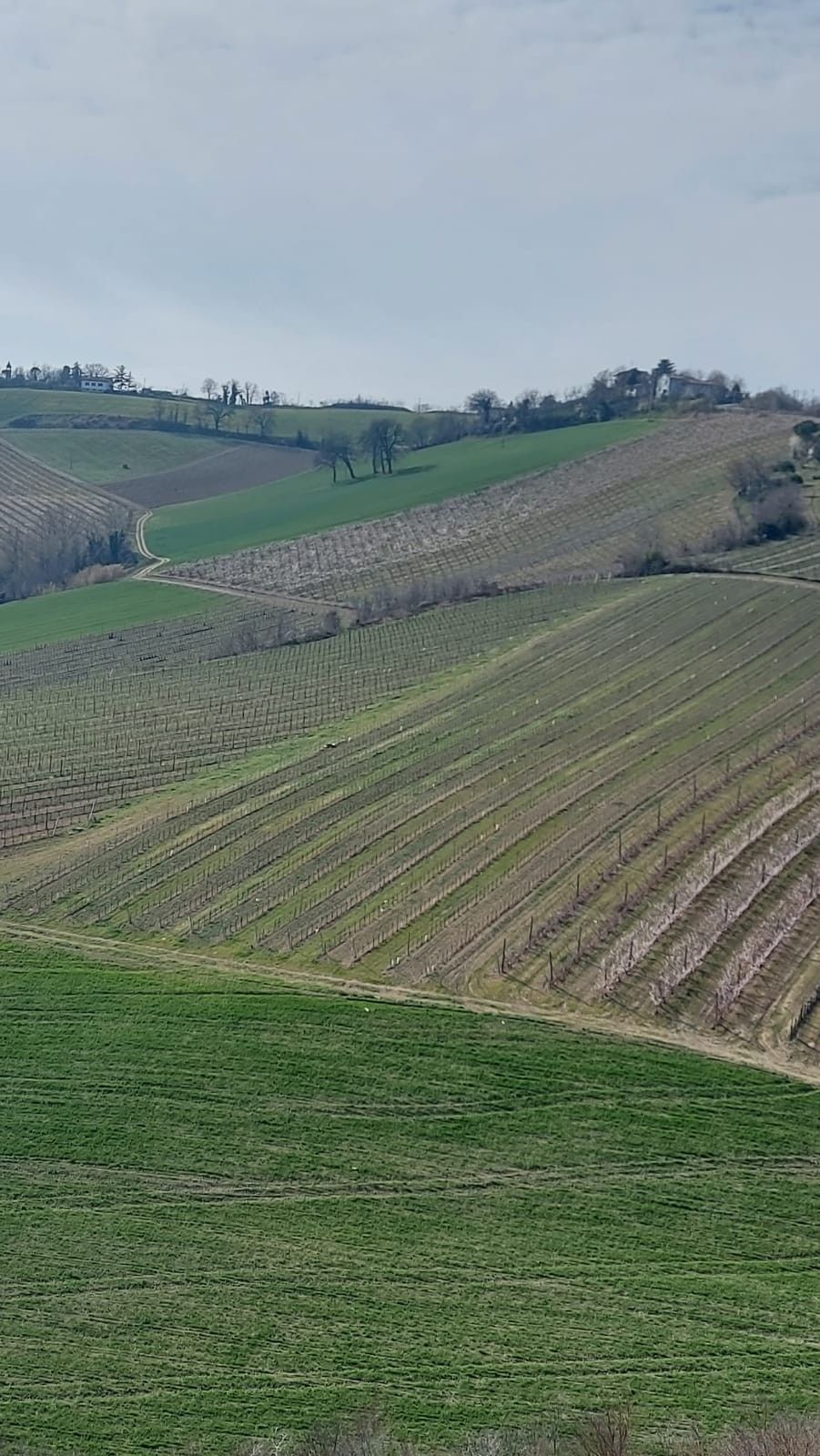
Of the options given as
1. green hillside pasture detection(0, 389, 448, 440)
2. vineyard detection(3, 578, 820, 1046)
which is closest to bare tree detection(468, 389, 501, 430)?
green hillside pasture detection(0, 389, 448, 440)

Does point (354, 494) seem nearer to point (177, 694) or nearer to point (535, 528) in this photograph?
point (535, 528)

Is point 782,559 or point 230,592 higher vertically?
point 782,559

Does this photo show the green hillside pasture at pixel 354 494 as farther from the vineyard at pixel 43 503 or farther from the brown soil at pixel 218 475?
the vineyard at pixel 43 503

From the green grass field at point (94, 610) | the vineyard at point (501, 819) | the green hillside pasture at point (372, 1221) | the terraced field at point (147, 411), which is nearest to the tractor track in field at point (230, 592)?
the green grass field at point (94, 610)

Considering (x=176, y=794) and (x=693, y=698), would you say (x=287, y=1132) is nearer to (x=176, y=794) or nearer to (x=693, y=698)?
(x=176, y=794)

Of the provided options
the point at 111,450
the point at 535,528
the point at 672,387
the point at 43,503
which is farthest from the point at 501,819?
the point at 672,387

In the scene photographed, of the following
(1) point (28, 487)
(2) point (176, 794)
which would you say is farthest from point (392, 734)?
(1) point (28, 487)
